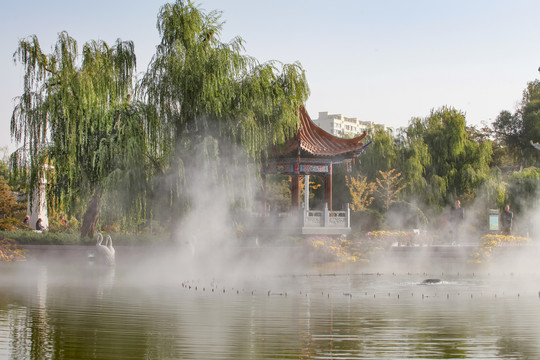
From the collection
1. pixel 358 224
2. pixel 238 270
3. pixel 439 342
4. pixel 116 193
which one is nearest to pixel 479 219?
pixel 358 224

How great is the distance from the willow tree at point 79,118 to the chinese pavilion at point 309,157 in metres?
6.53

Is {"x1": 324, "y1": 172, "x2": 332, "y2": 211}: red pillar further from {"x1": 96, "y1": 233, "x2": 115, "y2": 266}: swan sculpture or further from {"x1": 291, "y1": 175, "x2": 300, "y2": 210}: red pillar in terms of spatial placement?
{"x1": 96, "y1": 233, "x2": 115, "y2": 266}: swan sculpture

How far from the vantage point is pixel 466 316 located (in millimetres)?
10336

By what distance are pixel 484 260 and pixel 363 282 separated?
902 centimetres

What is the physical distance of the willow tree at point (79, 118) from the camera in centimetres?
1967

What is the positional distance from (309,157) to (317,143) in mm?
1095

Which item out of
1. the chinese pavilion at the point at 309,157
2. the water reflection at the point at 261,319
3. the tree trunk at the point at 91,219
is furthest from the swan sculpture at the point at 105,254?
the chinese pavilion at the point at 309,157

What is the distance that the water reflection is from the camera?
743 cm

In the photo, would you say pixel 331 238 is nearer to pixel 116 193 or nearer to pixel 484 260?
pixel 484 260

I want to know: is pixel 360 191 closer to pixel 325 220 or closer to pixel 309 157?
pixel 309 157

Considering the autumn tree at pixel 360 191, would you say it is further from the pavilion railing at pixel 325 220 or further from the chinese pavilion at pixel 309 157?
the pavilion railing at pixel 325 220

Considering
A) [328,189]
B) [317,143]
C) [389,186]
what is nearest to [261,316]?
[317,143]

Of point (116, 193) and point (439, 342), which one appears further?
point (116, 193)

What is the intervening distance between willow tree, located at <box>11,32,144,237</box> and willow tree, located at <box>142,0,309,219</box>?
1.21 metres
